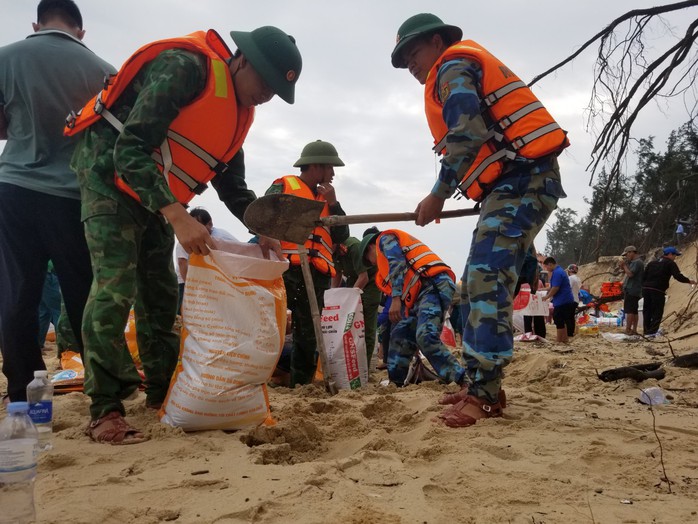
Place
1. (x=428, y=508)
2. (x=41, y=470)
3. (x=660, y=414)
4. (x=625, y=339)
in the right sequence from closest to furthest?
(x=428, y=508) < (x=41, y=470) < (x=660, y=414) < (x=625, y=339)

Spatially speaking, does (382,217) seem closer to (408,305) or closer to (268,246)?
(268,246)

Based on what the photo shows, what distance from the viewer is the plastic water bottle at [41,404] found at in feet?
7.26

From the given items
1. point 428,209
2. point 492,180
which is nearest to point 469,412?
point 428,209

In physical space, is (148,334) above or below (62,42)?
below

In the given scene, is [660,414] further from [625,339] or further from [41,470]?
[625,339]

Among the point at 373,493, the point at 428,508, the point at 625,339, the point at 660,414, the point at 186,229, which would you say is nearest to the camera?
the point at 428,508

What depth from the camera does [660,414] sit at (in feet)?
8.61

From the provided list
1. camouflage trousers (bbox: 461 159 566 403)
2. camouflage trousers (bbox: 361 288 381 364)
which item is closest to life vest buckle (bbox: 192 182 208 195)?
camouflage trousers (bbox: 461 159 566 403)

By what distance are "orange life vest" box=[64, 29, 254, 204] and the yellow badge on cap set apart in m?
0.95

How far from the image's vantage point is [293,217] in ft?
10.2

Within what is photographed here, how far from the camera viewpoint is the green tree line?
4.86 metres

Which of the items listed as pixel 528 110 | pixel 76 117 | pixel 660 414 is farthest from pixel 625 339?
pixel 76 117

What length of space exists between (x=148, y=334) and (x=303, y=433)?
3.35 feet

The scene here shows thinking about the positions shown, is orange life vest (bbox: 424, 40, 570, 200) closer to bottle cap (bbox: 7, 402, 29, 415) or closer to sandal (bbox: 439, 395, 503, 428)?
sandal (bbox: 439, 395, 503, 428)
